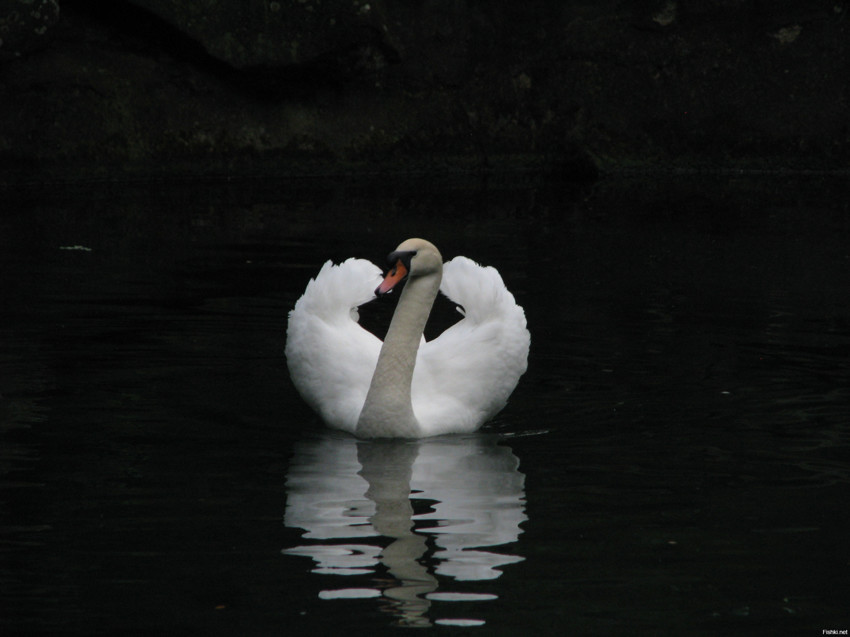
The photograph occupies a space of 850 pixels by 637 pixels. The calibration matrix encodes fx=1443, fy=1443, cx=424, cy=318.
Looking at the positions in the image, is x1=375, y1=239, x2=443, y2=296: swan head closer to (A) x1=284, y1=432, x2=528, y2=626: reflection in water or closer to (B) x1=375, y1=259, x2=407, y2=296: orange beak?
(B) x1=375, y1=259, x2=407, y2=296: orange beak

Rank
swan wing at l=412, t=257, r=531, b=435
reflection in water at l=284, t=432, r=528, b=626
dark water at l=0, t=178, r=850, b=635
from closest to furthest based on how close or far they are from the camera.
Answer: dark water at l=0, t=178, r=850, b=635
reflection in water at l=284, t=432, r=528, b=626
swan wing at l=412, t=257, r=531, b=435

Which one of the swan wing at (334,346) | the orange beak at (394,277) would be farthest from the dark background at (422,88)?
the orange beak at (394,277)

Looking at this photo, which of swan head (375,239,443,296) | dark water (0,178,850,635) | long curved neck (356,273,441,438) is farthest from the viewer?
long curved neck (356,273,441,438)

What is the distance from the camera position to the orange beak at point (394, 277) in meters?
5.24

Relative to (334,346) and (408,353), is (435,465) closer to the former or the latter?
(408,353)

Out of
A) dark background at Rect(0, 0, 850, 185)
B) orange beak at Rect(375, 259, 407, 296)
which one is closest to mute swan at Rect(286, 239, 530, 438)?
orange beak at Rect(375, 259, 407, 296)

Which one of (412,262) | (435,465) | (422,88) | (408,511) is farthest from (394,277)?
(422,88)

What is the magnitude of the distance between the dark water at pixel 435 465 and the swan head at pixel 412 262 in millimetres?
657

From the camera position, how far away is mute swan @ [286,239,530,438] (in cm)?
552

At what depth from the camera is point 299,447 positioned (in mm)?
5500

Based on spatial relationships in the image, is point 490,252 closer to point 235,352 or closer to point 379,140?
point 235,352

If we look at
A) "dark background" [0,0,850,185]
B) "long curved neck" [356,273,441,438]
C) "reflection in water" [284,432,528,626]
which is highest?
"dark background" [0,0,850,185]

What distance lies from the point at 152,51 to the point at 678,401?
10.4 metres

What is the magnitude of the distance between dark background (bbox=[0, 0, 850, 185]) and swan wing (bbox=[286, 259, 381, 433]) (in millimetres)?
8610
